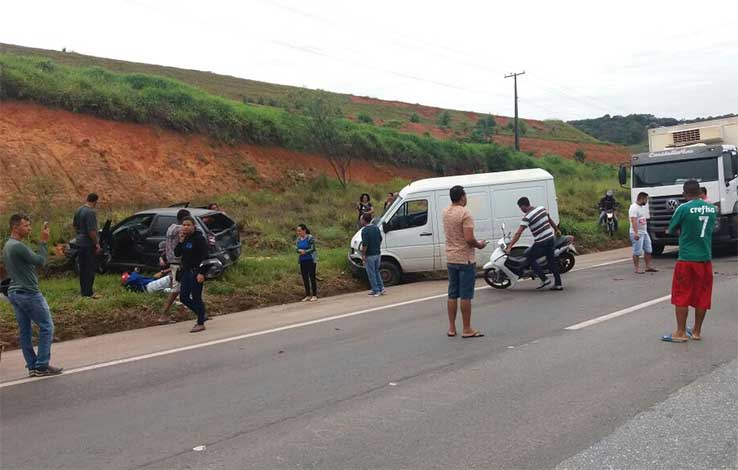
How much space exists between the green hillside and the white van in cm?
1719

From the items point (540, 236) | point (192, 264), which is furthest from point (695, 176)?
point (192, 264)

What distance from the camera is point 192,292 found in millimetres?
9266

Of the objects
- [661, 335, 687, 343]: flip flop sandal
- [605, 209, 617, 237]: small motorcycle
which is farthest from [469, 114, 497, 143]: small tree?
[661, 335, 687, 343]: flip flop sandal

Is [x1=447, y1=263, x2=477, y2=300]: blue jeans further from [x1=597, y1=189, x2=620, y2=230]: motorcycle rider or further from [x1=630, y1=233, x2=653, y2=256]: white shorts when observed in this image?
[x1=597, y1=189, x2=620, y2=230]: motorcycle rider

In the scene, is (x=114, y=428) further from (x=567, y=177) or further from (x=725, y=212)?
(x=567, y=177)

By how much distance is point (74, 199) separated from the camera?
63.4ft

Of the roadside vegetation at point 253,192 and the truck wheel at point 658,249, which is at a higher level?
the roadside vegetation at point 253,192

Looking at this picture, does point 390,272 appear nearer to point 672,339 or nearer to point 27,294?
point 672,339

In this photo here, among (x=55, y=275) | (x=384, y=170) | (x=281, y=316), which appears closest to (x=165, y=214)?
(x=55, y=275)

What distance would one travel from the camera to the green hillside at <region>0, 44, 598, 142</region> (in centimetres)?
3967

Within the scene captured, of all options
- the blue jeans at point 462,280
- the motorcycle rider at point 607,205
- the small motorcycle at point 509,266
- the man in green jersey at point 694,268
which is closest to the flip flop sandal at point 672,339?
the man in green jersey at point 694,268

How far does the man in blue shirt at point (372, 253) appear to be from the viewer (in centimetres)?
1255

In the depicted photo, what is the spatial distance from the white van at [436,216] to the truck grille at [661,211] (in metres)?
3.92

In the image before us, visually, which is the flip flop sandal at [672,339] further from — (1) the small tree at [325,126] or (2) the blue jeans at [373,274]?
(1) the small tree at [325,126]
